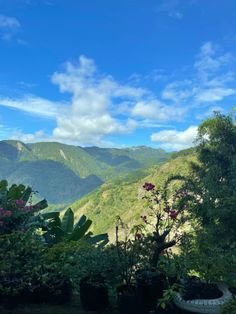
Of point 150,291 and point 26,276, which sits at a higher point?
point 26,276

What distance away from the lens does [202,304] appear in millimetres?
4742

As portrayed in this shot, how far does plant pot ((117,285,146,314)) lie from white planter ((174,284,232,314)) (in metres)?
0.52

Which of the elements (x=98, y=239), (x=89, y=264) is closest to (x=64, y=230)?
(x=98, y=239)

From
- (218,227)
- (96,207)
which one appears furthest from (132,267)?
(96,207)

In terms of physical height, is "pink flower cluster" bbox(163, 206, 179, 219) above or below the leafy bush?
above

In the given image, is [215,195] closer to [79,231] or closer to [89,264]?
[79,231]

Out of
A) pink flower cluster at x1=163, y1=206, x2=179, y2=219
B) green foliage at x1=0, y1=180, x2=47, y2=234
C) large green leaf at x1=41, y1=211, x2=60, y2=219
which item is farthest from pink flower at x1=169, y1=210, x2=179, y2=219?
large green leaf at x1=41, y1=211, x2=60, y2=219

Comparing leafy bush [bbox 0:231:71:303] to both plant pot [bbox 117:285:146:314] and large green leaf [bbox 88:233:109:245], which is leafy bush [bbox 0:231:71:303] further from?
large green leaf [bbox 88:233:109:245]

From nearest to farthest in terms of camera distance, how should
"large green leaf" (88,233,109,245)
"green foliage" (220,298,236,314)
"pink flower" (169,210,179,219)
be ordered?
"green foliage" (220,298,236,314)
"pink flower" (169,210,179,219)
"large green leaf" (88,233,109,245)

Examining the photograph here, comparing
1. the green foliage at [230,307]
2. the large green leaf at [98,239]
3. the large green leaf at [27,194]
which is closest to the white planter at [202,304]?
the green foliage at [230,307]

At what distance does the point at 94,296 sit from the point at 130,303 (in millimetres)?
573

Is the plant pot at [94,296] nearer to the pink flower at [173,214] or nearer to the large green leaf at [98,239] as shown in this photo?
the pink flower at [173,214]

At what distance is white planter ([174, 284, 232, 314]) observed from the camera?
15.3 ft

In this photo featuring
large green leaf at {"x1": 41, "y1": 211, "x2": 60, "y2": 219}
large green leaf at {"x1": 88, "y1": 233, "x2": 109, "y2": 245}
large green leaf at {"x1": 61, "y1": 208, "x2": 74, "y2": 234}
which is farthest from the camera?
large green leaf at {"x1": 61, "y1": 208, "x2": 74, "y2": 234}
